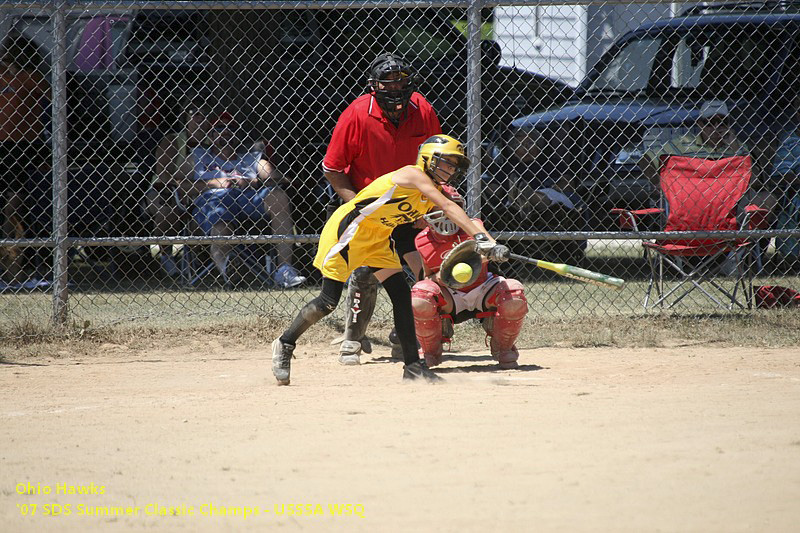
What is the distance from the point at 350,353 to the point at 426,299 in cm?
69

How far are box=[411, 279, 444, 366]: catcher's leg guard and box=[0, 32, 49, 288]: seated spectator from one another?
173 inches

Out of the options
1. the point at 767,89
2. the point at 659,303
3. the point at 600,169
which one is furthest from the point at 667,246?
the point at 767,89

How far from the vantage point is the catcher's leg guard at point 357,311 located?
6.28 meters

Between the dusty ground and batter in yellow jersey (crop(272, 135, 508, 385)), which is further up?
batter in yellow jersey (crop(272, 135, 508, 385))

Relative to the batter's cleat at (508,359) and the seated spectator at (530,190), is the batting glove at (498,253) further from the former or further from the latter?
the seated spectator at (530,190)

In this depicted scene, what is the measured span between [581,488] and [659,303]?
450cm

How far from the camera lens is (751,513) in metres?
Answer: 3.27

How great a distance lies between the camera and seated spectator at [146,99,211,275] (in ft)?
29.1

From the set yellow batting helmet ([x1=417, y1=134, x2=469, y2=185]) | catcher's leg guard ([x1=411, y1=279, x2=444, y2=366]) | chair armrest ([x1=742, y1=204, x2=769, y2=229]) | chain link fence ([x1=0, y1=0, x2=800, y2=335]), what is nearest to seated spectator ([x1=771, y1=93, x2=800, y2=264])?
chain link fence ([x1=0, y1=0, x2=800, y2=335])

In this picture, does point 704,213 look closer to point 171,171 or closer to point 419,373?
point 419,373

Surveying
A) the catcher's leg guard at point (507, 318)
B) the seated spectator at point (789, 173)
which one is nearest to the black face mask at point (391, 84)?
the catcher's leg guard at point (507, 318)

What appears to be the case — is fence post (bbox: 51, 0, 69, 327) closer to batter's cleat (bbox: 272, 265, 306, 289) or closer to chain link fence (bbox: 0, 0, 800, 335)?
chain link fence (bbox: 0, 0, 800, 335)

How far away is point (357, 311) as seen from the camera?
6.28m

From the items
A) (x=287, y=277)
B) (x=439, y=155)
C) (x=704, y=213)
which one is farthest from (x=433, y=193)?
(x=287, y=277)
